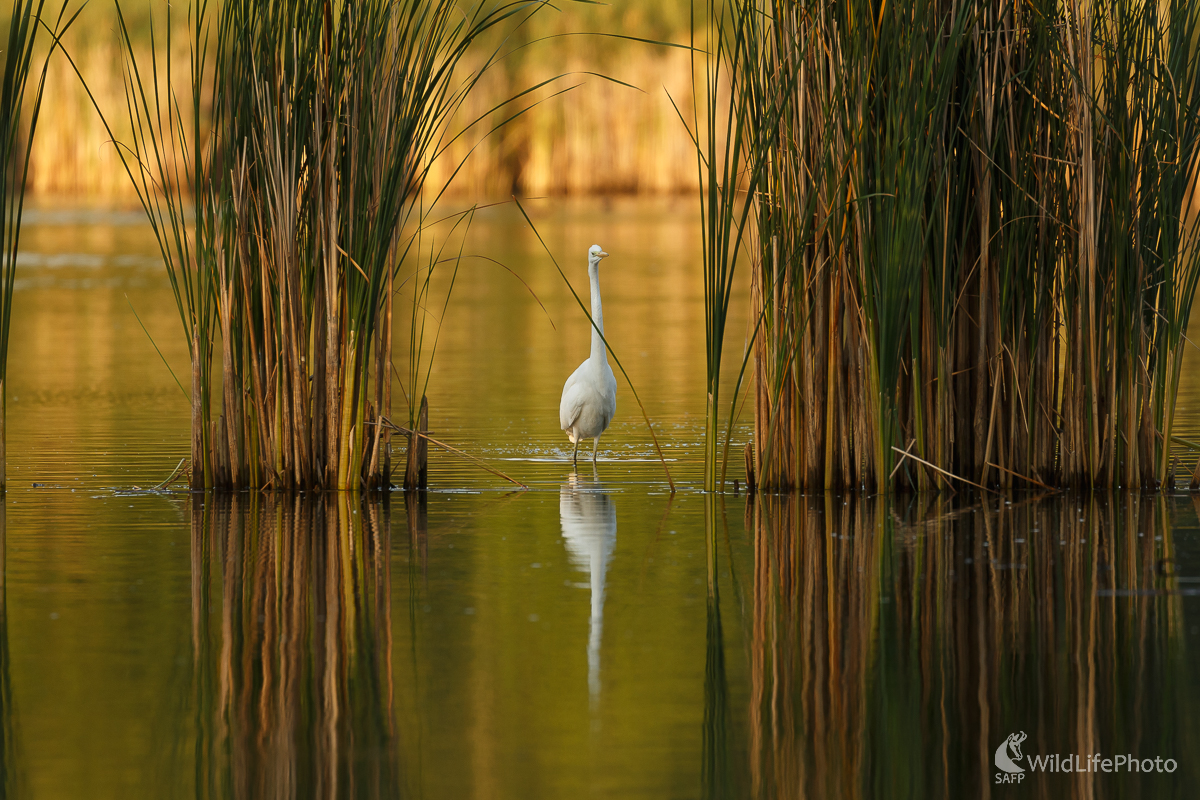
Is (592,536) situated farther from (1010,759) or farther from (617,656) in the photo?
(1010,759)

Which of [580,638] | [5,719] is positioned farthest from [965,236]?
[5,719]

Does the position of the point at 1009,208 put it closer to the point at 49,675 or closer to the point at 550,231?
the point at 49,675

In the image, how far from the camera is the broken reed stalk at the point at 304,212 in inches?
241

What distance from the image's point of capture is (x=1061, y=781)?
10.5ft

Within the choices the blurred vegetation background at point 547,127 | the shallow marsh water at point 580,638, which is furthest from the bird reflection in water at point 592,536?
the blurred vegetation background at point 547,127

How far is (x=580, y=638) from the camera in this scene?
421 centimetres

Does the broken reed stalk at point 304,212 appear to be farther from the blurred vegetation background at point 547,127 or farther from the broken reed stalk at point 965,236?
the blurred vegetation background at point 547,127

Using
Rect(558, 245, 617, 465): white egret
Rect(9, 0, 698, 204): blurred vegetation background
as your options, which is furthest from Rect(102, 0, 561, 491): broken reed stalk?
Rect(9, 0, 698, 204): blurred vegetation background

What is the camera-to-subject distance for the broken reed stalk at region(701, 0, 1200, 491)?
5.97 metres

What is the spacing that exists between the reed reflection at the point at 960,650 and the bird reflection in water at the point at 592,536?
408mm

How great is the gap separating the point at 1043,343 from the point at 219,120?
3291 mm

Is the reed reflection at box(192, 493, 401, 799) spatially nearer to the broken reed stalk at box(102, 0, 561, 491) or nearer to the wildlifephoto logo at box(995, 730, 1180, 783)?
the broken reed stalk at box(102, 0, 561, 491)

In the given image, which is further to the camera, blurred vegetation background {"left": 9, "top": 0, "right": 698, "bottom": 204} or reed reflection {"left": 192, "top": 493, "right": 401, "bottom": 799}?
blurred vegetation background {"left": 9, "top": 0, "right": 698, "bottom": 204}

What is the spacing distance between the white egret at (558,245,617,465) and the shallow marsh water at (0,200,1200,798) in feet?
0.59
